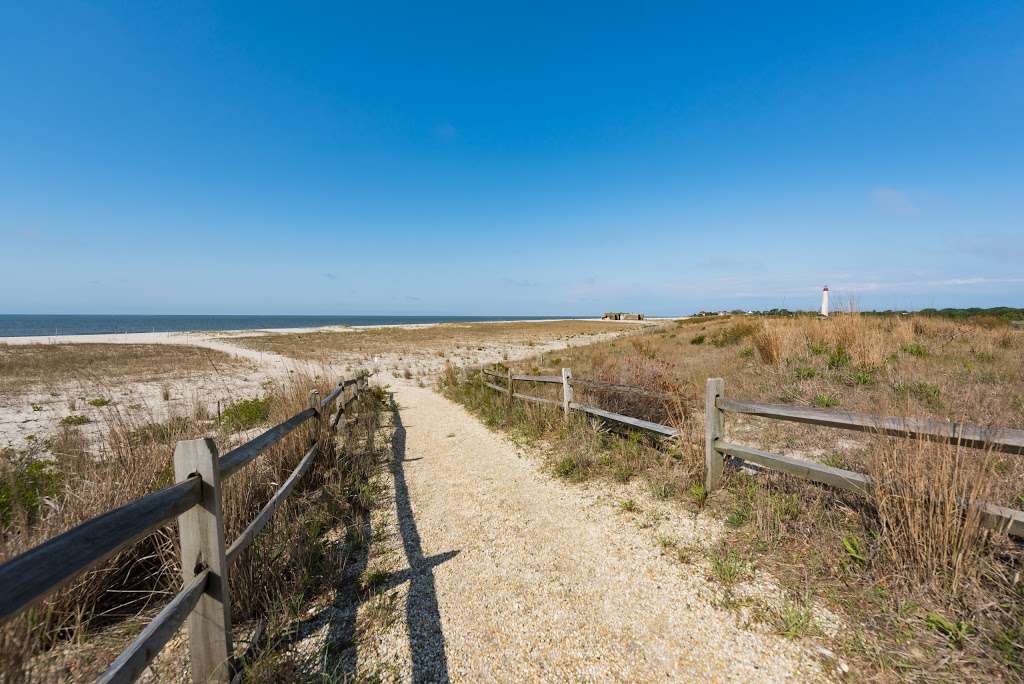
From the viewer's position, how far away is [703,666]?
2648 mm

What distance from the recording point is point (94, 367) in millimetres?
20078

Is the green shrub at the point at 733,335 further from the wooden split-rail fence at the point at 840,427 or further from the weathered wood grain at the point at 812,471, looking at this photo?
the weathered wood grain at the point at 812,471

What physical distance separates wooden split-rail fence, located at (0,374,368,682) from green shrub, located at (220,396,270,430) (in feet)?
20.5

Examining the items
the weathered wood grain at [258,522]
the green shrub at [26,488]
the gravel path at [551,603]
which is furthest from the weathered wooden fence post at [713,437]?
the green shrub at [26,488]

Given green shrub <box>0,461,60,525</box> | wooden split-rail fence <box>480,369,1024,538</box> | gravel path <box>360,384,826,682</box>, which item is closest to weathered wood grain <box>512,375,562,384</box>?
wooden split-rail fence <box>480,369,1024,538</box>

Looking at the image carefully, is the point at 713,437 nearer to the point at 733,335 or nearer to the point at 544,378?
the point at 544,378

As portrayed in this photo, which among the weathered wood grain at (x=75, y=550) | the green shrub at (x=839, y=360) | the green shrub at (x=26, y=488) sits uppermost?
the weathered wood grain at (x=75, y=550)

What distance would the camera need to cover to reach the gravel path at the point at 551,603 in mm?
2701

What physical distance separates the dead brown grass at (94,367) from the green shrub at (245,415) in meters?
8.10

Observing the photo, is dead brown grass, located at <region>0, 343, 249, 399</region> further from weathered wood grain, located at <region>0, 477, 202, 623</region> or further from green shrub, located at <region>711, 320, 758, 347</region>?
green shrub, located at <region>711, 320, 758, 347</region>

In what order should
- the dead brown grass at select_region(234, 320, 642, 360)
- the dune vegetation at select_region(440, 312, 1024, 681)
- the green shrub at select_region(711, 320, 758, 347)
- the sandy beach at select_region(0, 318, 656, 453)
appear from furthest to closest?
1. the dead brown grass at select_region(234, 320, 642, 360)
2. the green shrub at select_region(711, 320, 758, 347)
3. the sandy beach at select_region(0, 318, 656, 453)
4. the dune vegetation at select_region(440, 312, 1024, 681)

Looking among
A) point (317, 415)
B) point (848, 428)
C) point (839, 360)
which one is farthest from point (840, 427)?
point (839, 360)

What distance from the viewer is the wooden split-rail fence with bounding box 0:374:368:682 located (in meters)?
1.33

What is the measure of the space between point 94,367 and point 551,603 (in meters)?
26.8
